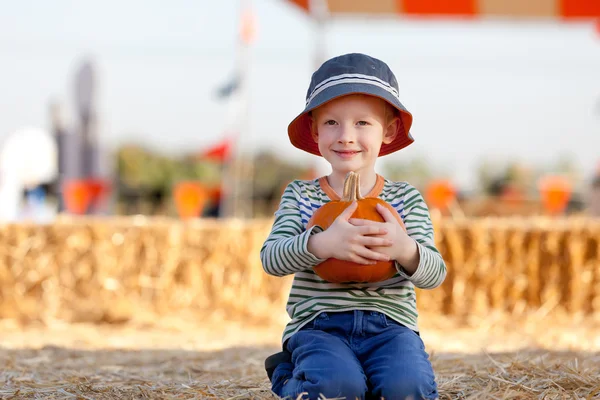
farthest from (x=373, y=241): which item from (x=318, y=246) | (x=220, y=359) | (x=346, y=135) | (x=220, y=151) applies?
(x=220, y=151)

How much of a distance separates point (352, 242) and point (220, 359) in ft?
5.29

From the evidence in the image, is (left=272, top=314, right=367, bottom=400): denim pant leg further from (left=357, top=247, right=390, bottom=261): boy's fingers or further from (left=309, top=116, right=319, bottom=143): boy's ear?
(left=309, top=116, right=319, bottom=143): boy's ear

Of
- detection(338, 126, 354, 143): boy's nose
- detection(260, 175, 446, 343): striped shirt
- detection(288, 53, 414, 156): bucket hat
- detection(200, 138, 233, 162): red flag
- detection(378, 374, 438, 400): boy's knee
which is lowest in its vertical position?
detection(378, 374, 438, 400): boy's knee

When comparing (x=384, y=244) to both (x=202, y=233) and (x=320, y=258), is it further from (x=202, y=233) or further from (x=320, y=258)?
(x=202, y=233)

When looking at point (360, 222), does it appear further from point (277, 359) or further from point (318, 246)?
point (277, 359)

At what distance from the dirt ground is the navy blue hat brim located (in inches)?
28.1

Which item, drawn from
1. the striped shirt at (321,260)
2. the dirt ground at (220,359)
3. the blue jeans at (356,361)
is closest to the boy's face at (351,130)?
the striped shirt at (321,260)

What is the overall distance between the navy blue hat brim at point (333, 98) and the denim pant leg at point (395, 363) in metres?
0.52

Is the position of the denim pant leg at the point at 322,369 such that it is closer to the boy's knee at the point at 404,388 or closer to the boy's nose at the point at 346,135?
the boy's knee at the point at 404,388

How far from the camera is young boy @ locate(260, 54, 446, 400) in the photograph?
1934 mm

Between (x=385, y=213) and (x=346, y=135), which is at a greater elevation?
(x=346, y=135)

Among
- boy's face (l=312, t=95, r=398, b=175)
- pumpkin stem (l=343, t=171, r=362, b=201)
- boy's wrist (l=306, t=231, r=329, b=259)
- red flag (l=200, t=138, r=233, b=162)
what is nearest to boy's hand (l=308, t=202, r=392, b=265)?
boy's wrist (l=306, t=231, r=329, b=259)

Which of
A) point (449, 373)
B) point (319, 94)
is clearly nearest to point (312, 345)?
point (319, 94)

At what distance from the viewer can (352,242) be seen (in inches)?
75.7
